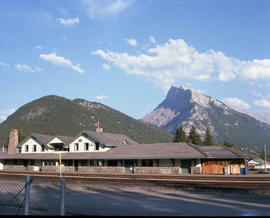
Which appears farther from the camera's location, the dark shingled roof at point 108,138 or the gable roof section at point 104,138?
the dark shingled roof at point 108,138

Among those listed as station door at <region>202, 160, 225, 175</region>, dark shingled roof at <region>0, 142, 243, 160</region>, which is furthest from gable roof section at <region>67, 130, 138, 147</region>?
station door at <region>202, 160, 225, 175</region>

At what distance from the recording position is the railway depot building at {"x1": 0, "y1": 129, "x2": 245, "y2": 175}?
41.8m

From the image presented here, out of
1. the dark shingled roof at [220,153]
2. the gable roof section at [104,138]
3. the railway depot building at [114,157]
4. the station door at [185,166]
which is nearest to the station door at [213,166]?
the railway depot building at [114,157]

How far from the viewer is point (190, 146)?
1754 inches

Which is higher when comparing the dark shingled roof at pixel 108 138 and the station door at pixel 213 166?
the dark shingled roof at pixel 108 138

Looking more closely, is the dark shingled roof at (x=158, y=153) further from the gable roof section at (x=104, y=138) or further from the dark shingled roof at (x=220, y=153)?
the gable roof section at (x=104, y=138)

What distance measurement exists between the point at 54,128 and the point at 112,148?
138315mm

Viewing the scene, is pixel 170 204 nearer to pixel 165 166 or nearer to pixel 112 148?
pixel 165 166

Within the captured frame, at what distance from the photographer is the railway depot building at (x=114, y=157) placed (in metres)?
41.8

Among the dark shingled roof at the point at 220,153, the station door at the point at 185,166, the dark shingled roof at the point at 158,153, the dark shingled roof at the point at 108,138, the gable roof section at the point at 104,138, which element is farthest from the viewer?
the dark shingled roof at the point at 108,138

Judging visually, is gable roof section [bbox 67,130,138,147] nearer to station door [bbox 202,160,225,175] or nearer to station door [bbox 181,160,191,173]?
station door [bbox 181,160,191,173]

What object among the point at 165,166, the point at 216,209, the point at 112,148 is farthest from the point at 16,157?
the point at 216,209

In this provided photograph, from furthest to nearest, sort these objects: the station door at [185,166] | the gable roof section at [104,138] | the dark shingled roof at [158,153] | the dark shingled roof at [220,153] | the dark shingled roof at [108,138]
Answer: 1. the dark shingled roof at [108,138]
2. the gable roof section at [104,138]
3. the station door at [185,166]
4. the dark shingled roof at [220,153]
5. the dark shingled roof at [158,153]

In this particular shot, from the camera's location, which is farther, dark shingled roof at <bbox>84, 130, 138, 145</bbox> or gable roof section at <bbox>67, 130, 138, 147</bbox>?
dark shingled roof at <bbox>84, 130, 138, 145</bbox>
